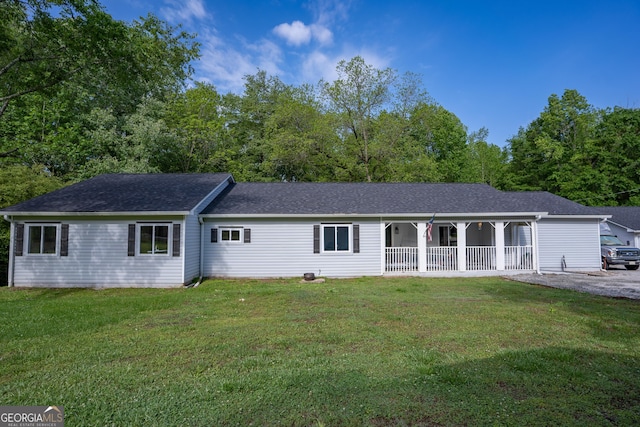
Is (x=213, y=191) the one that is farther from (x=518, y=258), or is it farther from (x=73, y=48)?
(x=518, y=258)

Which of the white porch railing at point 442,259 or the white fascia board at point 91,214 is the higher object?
the white fascia board at point 91,214

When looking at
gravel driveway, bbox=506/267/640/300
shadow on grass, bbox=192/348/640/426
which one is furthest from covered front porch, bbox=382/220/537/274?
shadow on grass, bbox=192/348/640/426

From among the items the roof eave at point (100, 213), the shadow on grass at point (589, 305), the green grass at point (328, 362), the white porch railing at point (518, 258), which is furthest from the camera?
the white porch railing at point (518, 258)

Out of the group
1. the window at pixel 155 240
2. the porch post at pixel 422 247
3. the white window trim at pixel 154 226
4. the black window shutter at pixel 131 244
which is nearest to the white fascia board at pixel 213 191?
the white window trim at pixel 154 226

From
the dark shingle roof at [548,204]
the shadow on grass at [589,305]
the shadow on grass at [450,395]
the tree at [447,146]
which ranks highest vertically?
the tree at [447,146]

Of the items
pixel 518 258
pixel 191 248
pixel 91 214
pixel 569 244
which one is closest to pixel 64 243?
pixel 91 214

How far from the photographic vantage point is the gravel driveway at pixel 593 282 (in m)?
9.38

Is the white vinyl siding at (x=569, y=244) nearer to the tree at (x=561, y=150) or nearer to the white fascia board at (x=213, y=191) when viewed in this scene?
the white fascia board at (x=213, y=191)

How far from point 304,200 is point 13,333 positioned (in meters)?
9.96

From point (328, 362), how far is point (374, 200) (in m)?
10.5

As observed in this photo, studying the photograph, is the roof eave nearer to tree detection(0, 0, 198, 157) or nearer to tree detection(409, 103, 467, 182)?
tree detection(0, 0, 198, 157)

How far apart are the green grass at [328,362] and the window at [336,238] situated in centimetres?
499

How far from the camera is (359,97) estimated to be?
942 inches

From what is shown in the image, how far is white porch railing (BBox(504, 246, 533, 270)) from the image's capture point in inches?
531
